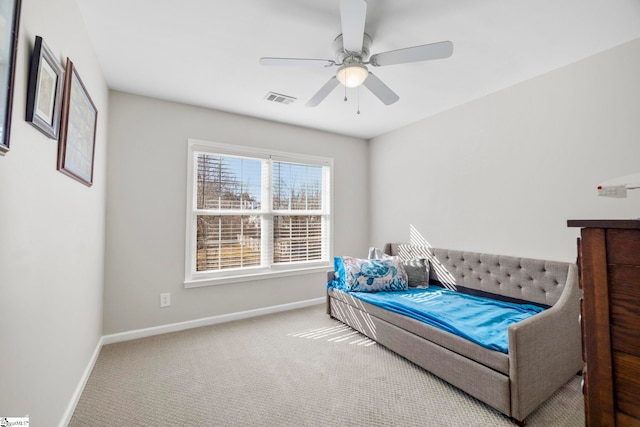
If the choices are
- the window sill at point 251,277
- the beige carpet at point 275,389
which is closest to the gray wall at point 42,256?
the beige carpet at point 275,389

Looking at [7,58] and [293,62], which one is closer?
[7,58]

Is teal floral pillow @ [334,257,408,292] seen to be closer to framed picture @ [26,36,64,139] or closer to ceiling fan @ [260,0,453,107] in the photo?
ceiling fan @ [260,0,453,107]

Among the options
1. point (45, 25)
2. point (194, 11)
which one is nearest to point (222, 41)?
point (194, 11)

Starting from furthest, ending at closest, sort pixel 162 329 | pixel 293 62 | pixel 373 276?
pixel 373 276 < pixel 162 329 < pixel 293 62

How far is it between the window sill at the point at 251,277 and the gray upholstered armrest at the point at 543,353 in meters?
2.60

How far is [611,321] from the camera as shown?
717 millimetres

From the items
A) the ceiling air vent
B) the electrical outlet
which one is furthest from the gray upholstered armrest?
the electrical outlet

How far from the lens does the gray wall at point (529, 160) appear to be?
215 centimetres

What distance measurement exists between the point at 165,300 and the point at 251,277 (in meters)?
0.95

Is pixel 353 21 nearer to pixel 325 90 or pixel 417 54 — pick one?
pixel 417 54

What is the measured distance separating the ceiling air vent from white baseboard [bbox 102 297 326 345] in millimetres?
2512

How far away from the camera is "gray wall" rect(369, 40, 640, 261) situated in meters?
2.15

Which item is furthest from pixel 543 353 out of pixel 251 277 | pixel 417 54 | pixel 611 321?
pixel 251 277

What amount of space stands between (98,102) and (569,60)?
398 cm
